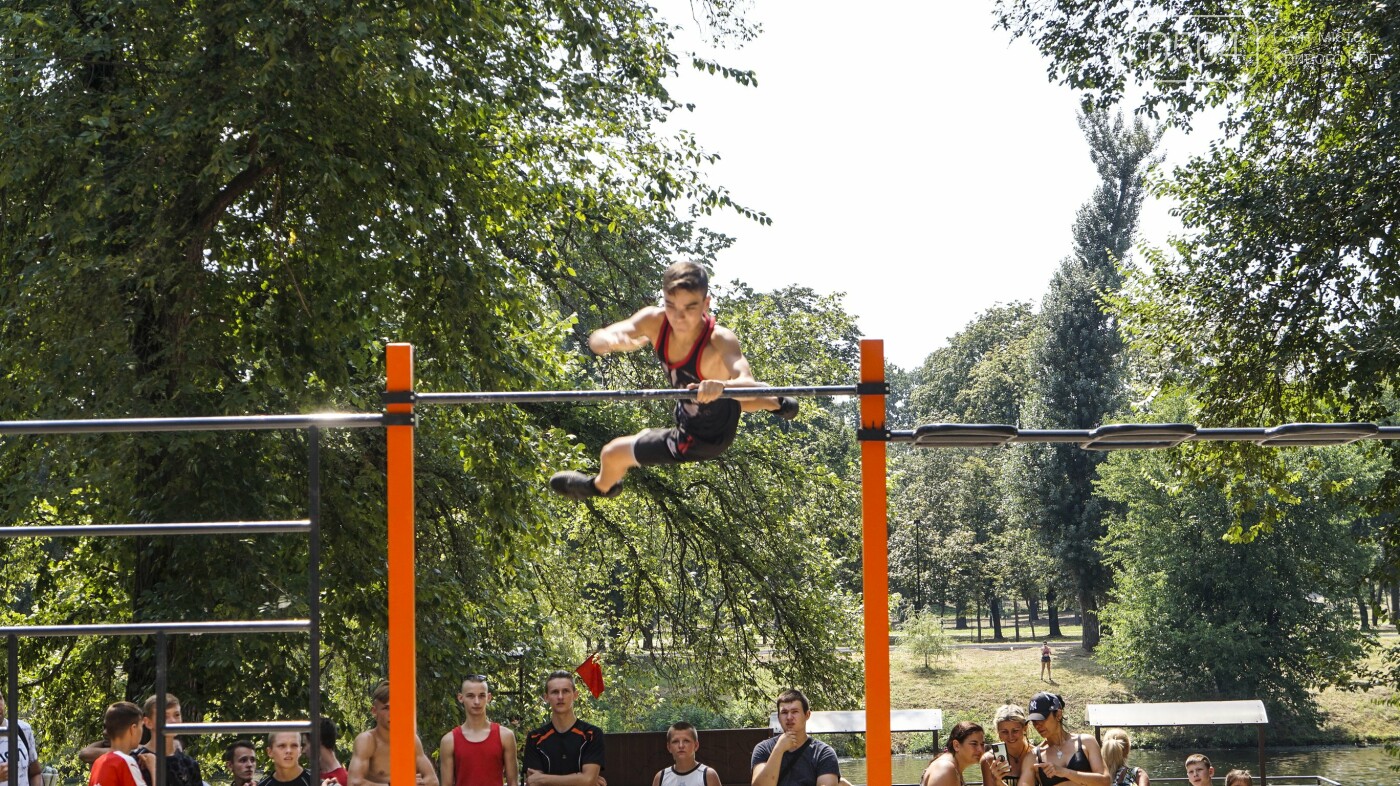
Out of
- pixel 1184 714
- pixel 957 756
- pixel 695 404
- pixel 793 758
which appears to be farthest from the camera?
pixel 1184 714

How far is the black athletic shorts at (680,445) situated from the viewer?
4547mm

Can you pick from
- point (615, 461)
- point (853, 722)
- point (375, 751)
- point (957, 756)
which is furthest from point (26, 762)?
point (853, 722)

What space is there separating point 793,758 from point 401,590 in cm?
328

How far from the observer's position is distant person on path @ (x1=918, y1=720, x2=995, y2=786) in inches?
254

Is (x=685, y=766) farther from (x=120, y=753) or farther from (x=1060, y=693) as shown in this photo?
(x=1060, y=693)

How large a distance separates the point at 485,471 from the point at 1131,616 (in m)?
28.5

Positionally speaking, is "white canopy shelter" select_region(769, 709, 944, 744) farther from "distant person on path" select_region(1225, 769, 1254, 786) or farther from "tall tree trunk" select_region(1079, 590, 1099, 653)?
"tall tree trunk" select_region(1079, 590, 1099, 653)

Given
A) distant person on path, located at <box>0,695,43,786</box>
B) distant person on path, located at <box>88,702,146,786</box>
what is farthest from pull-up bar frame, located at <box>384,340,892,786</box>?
distant person on path, located at <box>0,695,43,786</box>

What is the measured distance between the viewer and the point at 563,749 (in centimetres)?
716

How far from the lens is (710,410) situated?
4.52 m

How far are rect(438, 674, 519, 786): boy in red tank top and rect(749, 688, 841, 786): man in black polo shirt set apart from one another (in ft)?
4.22

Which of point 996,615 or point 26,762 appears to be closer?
point 26,762

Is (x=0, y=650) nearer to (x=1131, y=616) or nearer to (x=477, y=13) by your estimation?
(x=477, y=13)

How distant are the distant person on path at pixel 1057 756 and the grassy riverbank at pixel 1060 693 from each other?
25.7m
